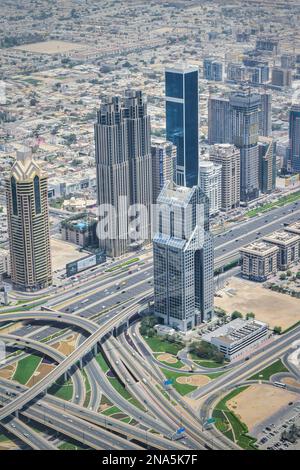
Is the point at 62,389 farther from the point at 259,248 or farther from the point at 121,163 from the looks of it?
the point at 121,163

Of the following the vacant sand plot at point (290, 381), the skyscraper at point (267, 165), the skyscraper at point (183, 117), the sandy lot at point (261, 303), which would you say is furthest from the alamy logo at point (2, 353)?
the skyscraper at point (267, 165)

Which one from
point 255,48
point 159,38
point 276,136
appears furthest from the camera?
point 159,38

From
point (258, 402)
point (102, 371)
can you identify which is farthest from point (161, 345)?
point (258, 402)

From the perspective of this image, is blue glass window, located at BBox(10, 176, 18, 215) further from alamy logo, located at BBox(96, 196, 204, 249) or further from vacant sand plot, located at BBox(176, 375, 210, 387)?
vacant sand plot, located at BBox(176, 375, 210, 387)

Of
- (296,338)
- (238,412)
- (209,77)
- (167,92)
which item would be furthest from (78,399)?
(209,77)

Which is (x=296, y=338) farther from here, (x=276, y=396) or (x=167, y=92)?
(x=167, y=92)

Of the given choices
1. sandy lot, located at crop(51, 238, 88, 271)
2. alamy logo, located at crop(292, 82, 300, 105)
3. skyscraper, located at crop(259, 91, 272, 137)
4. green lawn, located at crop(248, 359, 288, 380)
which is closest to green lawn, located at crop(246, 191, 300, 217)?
skyscraper, located at crop(259, 91, 272, 137)

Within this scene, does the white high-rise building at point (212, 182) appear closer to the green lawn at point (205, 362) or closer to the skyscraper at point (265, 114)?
the skyscraper at point (265, 114)
